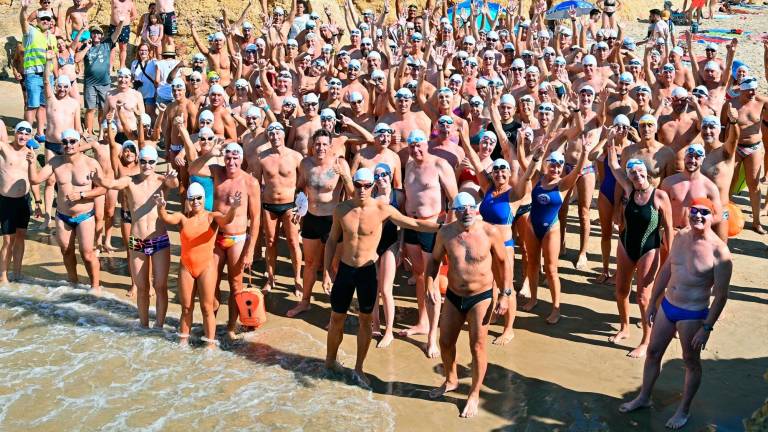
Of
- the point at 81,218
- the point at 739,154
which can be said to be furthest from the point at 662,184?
the point at 81,218

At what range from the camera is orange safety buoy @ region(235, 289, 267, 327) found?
7707 millimetres

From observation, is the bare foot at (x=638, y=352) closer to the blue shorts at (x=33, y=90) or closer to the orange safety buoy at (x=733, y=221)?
the orange safety buoy at (x=733, y=221)

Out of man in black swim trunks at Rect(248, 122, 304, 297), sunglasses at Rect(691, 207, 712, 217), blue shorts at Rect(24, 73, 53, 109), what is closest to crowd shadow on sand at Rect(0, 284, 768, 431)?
man in black swim trunks at Rect(248, 122, 304, 297)

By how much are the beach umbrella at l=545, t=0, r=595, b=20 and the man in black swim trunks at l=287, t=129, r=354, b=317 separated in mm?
11123

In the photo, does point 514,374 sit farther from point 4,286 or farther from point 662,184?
point 4,286

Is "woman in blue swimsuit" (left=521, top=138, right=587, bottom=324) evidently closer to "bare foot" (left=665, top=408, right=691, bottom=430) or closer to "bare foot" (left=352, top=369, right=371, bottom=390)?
"bare foot" (left=665, top=408, right=691, bottom=430)

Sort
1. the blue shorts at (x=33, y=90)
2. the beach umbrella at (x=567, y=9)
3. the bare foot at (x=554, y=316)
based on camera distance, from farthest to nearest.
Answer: the beach umbrella at (x=567, y=9), the blue shorts at (x=33, y=90), the bare foot at (x=554, y=316)

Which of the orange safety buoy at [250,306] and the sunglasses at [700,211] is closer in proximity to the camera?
the sunglasses at [700,211]

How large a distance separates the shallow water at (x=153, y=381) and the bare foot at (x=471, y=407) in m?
0.62

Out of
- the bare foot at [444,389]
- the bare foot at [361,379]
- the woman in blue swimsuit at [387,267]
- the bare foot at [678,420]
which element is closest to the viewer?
the bare foot at [678,420]

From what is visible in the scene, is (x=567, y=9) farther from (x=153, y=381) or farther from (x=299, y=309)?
(x=153, y=381)

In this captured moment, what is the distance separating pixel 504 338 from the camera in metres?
7.72

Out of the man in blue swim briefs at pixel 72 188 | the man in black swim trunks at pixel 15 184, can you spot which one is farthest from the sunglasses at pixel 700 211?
the man in black swim trunks at pixel 15 184

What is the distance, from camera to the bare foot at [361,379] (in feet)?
23.0
